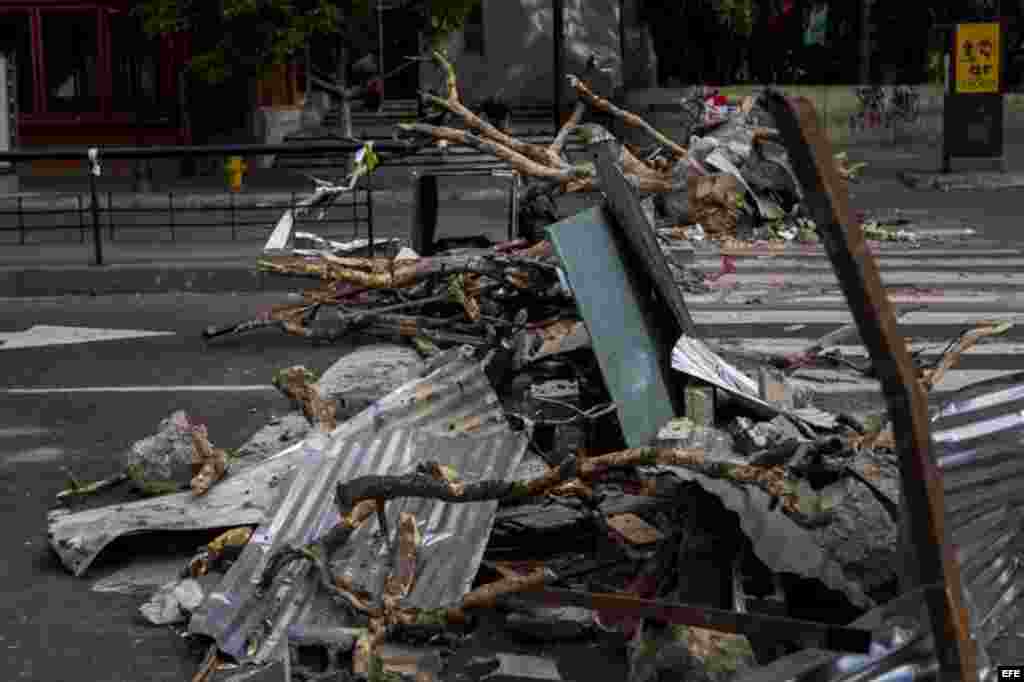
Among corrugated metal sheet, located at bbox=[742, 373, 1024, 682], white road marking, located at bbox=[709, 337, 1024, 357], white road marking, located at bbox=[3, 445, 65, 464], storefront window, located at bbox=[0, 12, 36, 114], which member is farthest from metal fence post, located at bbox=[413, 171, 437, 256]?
storefront window, located at bbox=[0, 12, 36, 114]

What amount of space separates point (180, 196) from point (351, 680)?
49.0 ft

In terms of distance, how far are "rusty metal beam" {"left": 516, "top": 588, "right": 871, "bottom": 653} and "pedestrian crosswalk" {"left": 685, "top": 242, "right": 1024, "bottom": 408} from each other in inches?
113

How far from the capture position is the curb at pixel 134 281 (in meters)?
13.6

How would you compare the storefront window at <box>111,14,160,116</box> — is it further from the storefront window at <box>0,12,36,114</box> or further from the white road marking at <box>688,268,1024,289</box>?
the white road marking at <box>688,268,1024,289</box>

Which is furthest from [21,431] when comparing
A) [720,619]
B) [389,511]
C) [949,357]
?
[720,619]

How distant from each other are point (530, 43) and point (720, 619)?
96.3 feet

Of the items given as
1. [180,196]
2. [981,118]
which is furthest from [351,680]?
[981,118]

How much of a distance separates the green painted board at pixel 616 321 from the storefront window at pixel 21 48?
2090cm

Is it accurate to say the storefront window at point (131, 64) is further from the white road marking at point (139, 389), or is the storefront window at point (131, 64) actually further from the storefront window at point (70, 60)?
the white road marking at point (139, 389)

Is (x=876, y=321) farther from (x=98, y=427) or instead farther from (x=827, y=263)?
(x=827, y=263)

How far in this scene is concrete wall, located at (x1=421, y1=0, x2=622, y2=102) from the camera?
1268 inches

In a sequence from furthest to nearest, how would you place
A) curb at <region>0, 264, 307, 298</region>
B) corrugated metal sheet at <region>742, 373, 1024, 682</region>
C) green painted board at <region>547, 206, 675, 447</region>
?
curb at <region>0, 264, 307, 298</region> → green painted board at <region>547, 206, 675, 447</region> → corrugated metal sheet at <region>742, 373, 1024, 682</region>

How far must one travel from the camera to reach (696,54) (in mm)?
31875

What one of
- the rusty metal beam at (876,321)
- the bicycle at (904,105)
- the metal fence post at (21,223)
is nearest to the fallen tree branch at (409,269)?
the metal fence post at (21,223)
